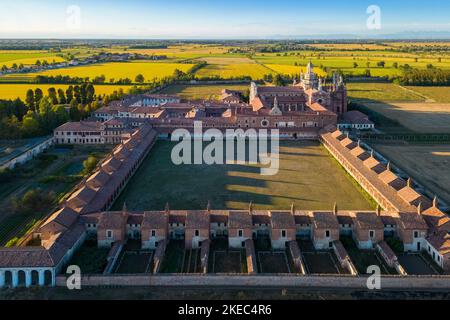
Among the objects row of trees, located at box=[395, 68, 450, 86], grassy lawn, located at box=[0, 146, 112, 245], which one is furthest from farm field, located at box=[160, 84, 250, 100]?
grassy lawn, located at box=[0, 146, 112, 245]

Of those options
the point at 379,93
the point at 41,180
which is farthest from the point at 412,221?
the point at 379,93

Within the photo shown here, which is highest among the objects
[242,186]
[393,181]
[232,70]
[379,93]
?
[232,70]

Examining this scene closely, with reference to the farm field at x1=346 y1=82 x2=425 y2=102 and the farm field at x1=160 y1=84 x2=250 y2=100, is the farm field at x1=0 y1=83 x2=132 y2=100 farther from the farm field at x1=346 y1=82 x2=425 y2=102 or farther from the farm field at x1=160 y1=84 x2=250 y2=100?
the farm field at x1=346 y1=82 x2=425 y2=102

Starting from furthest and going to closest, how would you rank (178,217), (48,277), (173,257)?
(178,217)
(173,257)
(48,277)

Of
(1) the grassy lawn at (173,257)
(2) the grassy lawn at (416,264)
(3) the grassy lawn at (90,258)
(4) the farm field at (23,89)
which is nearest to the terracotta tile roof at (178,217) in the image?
(1) the grassy lawn at (173,257)

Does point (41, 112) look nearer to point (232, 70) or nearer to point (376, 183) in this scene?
point (376, 183)

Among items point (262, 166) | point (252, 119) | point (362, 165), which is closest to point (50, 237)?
point (262, 166)

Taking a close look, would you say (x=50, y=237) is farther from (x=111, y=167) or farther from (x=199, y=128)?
(x=199, y=128)
